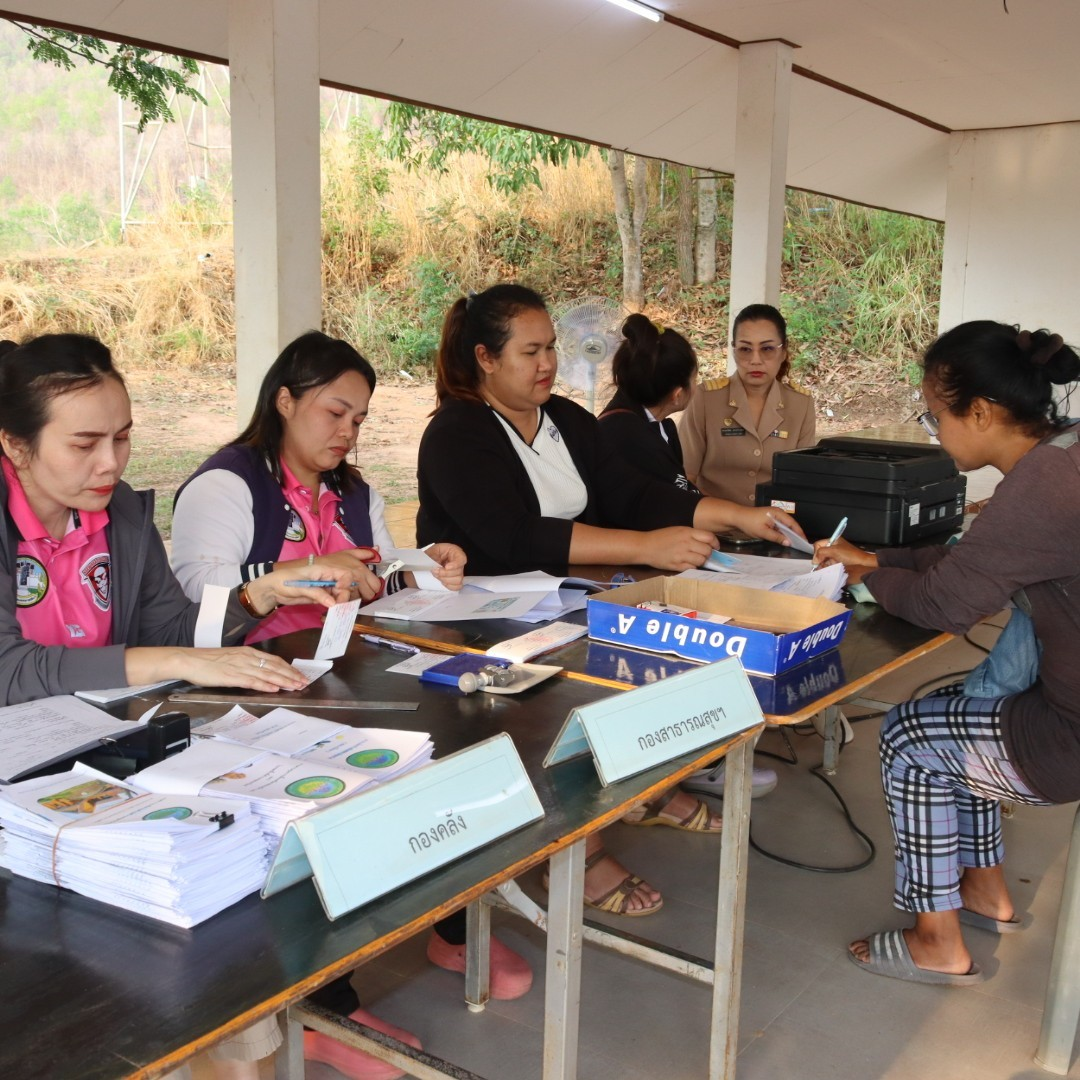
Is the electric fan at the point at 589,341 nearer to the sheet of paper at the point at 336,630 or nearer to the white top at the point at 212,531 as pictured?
the white top at the point at 212,531

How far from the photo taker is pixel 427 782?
119cm

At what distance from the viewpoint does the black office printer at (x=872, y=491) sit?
283cm

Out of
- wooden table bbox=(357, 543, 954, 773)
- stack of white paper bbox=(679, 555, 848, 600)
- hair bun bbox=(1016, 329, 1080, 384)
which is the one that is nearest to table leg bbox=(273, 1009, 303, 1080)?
wooden table bbox=(357, 543, 954, 773)

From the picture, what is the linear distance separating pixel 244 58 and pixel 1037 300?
6608 mm

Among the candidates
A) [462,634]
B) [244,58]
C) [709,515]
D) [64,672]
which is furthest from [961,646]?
[64,672]

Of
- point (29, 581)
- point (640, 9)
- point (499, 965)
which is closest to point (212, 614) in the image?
point (29, 581)

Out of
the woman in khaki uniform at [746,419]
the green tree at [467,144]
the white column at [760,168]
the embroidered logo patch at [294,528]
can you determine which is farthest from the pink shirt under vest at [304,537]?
the green tree at [467,144]

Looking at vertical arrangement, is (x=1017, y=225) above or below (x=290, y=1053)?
above

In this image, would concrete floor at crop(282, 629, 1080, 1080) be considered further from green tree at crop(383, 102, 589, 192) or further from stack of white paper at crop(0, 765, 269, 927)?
green tree at crop(383, 102, 589, 192)

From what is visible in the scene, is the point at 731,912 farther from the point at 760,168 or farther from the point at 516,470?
the point at 760,168

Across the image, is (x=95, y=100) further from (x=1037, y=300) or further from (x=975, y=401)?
(x=975, y=401)

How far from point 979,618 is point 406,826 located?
133cm

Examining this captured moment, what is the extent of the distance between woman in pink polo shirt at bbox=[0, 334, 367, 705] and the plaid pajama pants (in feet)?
3.84

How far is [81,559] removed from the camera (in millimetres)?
1886
